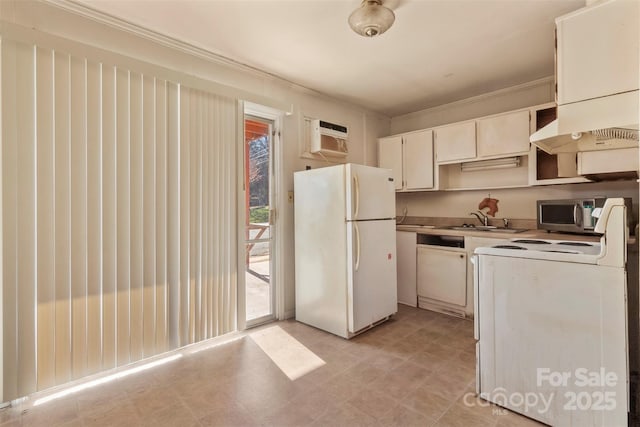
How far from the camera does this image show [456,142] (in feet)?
11.6

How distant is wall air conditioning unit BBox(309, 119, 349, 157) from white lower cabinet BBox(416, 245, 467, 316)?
153 cm

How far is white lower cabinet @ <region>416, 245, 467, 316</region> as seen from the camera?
3223mm

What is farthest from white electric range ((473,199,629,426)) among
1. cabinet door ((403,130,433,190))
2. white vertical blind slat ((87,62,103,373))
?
white vertical blind slat ((87,62,103,373))

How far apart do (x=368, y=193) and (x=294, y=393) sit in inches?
69.7

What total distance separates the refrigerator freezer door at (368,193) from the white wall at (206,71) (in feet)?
2.85

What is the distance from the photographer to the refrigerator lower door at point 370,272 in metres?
2.72

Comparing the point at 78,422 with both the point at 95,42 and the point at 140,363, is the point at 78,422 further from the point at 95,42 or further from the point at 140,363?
the point at 95,42

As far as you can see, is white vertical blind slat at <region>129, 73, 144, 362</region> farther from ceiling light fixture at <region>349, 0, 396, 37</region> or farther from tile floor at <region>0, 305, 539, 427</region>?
ceiling light fixture at <region>349, 0, 396, 37</region>

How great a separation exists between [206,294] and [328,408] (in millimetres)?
1408

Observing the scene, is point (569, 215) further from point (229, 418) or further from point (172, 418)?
point (172, 418)

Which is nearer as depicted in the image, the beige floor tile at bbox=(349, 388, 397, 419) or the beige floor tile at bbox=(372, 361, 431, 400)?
the beige floor tile at bbox=(349, 388, 397, 419)

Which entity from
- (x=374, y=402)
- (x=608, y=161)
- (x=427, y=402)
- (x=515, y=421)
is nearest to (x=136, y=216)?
(x=374, y=402)

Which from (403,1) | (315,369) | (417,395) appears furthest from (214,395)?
→ (403,1)

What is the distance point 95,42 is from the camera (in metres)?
2.11
